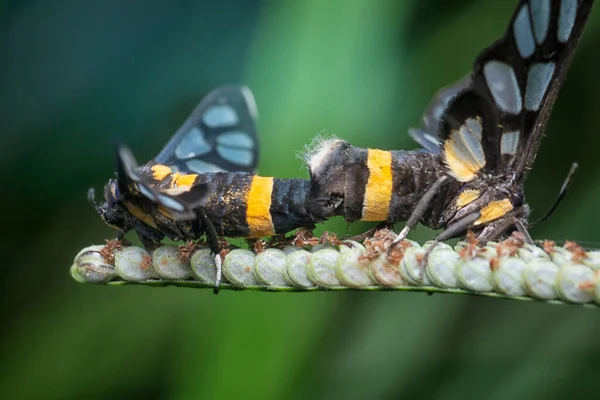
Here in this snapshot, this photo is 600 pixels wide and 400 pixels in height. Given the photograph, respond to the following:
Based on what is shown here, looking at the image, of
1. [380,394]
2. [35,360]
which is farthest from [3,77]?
[380,394]

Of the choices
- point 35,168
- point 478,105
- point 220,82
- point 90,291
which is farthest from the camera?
point 220,82

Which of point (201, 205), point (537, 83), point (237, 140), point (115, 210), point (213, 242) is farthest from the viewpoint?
point (237, 140)

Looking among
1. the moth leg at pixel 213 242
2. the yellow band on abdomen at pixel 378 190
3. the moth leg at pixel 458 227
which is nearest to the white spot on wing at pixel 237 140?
the yellow band on abdomen at pixel 378 190

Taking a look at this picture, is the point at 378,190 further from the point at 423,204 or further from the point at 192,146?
the point at 192,146

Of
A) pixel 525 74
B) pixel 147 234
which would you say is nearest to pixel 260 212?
pixel 147 234

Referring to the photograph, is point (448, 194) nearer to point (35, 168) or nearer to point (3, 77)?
point (35, 168)

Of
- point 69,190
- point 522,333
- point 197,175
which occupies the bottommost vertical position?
point 522,333

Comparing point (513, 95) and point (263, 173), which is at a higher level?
point (513, 95)
